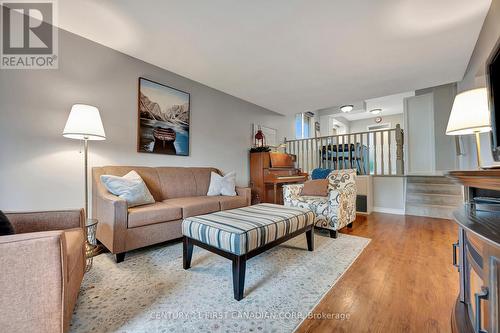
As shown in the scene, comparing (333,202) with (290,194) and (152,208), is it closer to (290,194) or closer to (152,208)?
(290,194)

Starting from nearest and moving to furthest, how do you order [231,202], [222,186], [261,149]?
[231,202], [222,186], [261,149]

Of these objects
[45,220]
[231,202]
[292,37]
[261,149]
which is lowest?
[231,202]

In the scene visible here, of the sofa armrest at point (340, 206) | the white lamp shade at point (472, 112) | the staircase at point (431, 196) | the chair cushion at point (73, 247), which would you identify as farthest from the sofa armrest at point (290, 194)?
the staircase at point (431, 196)

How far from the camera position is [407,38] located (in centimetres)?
235

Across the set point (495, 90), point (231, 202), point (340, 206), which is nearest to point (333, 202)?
point (340, 206)

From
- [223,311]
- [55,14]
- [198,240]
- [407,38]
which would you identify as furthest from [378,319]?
[55,14]

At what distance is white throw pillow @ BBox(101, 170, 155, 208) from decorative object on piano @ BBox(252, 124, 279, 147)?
2875 mm

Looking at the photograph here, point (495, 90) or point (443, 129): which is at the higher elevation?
point (443, 129)

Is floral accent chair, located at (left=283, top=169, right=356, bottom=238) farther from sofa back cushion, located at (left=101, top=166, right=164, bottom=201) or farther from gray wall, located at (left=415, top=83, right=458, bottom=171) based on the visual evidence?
gray wall, located at (left=415, top=83, right=458, bottom=171)

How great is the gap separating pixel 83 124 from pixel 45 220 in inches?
38.6

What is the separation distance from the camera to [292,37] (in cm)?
232

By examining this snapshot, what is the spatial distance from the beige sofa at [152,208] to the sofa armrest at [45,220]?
0.39 m

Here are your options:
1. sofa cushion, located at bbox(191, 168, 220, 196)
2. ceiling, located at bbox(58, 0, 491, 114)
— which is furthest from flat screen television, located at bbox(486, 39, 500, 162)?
sofa cushion, located at bbox(191, 168, 220, 196)

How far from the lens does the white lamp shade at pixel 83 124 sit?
1985mm
